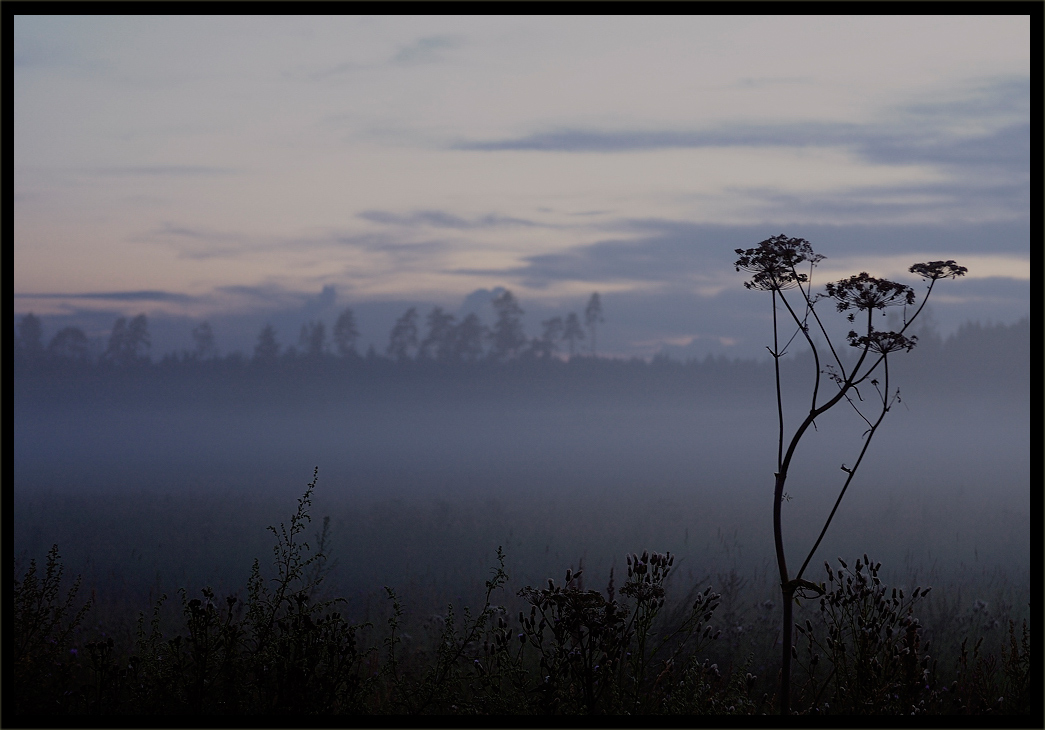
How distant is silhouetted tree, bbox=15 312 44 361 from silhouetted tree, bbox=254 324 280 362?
21369mm

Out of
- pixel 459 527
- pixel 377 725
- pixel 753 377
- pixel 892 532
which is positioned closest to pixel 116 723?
pixel 377 725

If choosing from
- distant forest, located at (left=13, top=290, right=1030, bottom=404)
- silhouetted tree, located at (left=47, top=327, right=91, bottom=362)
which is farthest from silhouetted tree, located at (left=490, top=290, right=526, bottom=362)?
silhouetted tree, located at (left=47, top=327, right=91, bottom=362)

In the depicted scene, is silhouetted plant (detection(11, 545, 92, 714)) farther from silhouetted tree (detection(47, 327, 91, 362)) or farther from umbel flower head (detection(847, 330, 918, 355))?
silhouetted tree (detection(47, 327, 91, 362))

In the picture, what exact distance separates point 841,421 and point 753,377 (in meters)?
15.3

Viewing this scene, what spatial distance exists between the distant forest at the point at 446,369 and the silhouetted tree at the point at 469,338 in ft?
0.29

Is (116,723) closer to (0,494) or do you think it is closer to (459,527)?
(0,494)

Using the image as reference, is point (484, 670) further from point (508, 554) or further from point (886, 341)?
point (508, 554)

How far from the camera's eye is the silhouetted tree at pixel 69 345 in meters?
76.6

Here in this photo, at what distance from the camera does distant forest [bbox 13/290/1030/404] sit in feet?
214

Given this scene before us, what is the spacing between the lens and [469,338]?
237ft

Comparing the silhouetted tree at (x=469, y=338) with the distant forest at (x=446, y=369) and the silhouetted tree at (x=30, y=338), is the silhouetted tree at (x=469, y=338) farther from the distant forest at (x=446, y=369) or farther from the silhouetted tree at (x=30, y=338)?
the silhouetted tree at (x=30, y=338)

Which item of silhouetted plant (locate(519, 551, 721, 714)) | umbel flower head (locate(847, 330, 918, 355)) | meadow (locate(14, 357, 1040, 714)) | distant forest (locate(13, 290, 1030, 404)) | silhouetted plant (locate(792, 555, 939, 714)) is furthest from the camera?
distant forest (locate(13, 290, 1030, 404))

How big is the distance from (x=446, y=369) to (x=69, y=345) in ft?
124

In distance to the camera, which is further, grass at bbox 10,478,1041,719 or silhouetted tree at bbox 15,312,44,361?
silhouetted tree at bbox 15,312,44,361
